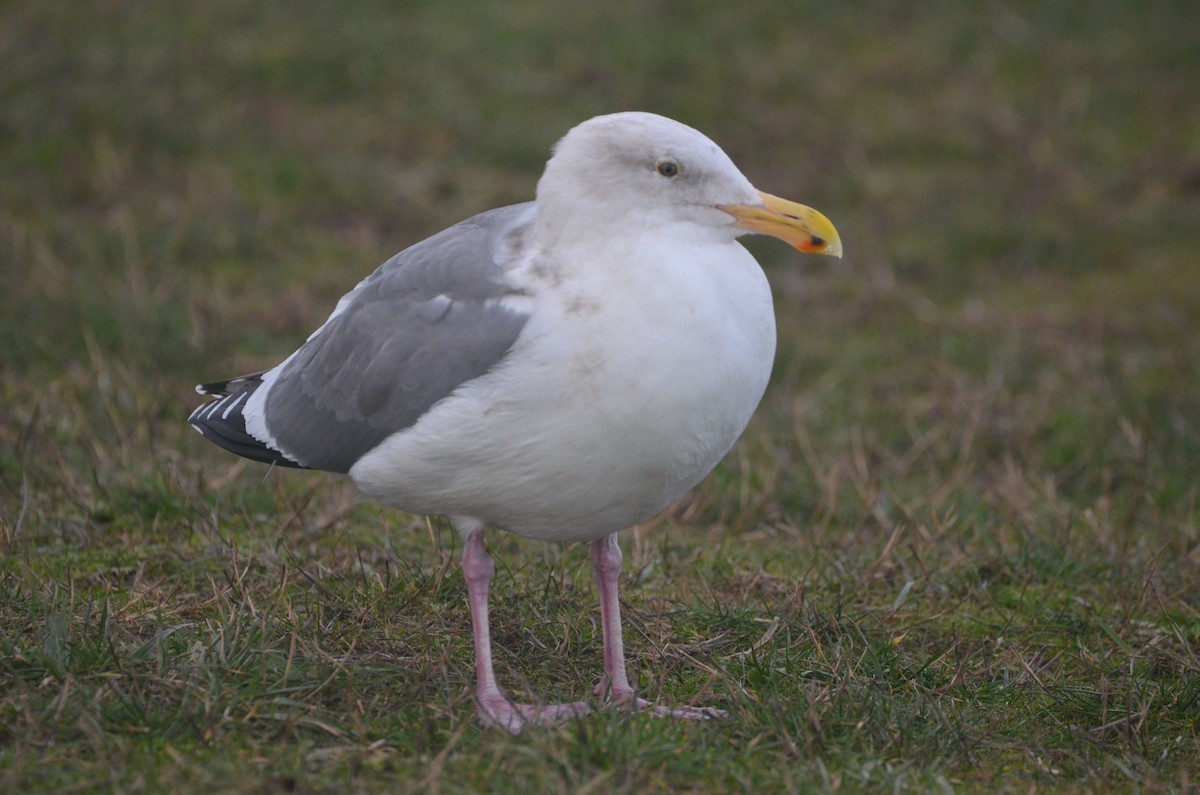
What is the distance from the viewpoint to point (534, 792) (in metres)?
3.10

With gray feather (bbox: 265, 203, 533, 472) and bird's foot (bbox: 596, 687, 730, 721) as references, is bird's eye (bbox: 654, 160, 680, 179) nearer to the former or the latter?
gray feather (bbox: 265, 203, 533, 472)

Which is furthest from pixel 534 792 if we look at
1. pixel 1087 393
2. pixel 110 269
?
pixel 110 269

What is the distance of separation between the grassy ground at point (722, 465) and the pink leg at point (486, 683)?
0.07 meters

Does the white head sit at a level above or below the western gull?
above

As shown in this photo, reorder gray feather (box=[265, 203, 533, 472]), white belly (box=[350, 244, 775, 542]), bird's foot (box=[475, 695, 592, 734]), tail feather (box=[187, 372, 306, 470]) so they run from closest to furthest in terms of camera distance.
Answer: white belly (box=[350, 244, 775, 542]) < bird's foot (box=[475, 695, 592, 734]) < gray feather (box=[265, 203, 533, 472]) < tail feather (box=[187, 372, 306, 470])

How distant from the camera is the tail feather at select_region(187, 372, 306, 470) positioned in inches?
159

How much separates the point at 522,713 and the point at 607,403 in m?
0.84

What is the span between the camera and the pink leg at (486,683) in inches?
136

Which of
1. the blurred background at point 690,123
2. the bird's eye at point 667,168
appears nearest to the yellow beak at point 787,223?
the bird's eye at point 667,168

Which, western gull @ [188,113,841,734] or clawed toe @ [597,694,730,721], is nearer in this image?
western gull @ [188,113,841,734]

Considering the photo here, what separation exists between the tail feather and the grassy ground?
39cm

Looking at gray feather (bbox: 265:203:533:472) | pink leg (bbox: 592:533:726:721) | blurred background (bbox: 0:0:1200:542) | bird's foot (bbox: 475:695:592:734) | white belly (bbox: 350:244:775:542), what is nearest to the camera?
white belly (bbox: 350:244:775:542)

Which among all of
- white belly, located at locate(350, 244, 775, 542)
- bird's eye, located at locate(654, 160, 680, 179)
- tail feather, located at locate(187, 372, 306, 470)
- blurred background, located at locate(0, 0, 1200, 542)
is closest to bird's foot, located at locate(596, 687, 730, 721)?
white belly, located at locate(350, 244, 775, 542)

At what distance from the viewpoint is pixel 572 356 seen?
3.32 meters
